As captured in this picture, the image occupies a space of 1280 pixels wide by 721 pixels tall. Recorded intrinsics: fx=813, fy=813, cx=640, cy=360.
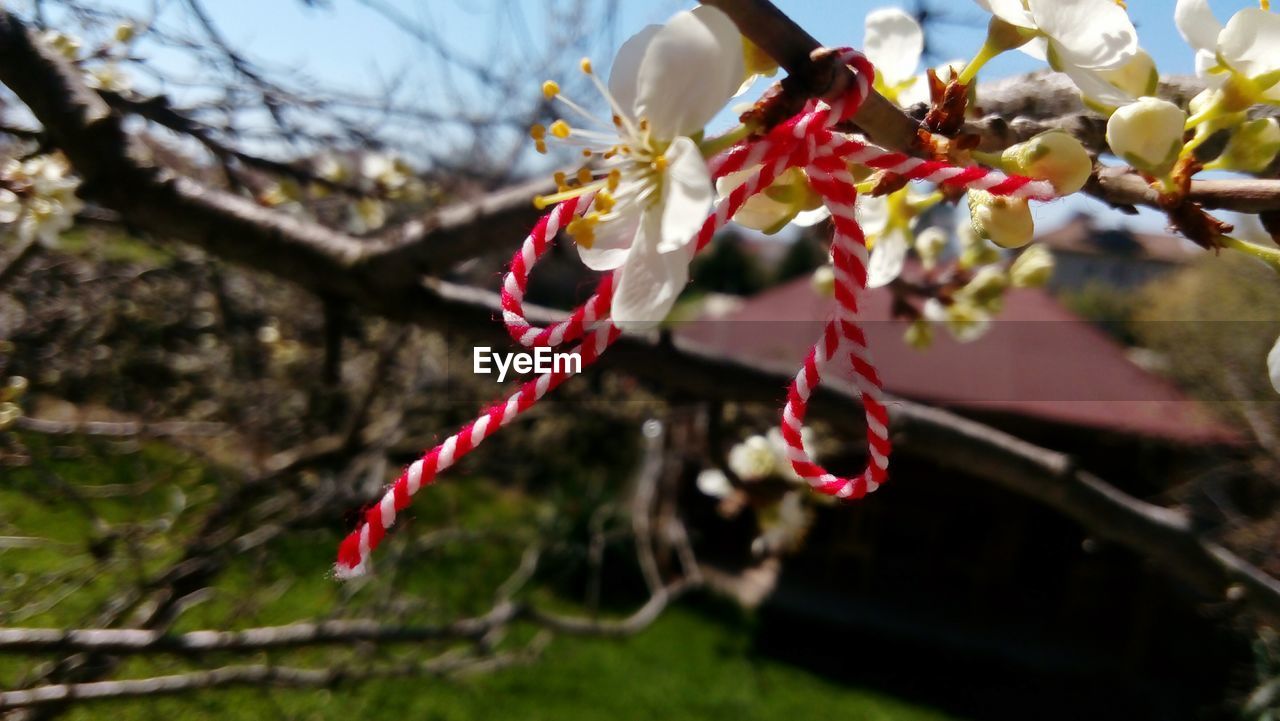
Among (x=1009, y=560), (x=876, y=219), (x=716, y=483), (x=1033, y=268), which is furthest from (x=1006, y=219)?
(x=1009, y=560)

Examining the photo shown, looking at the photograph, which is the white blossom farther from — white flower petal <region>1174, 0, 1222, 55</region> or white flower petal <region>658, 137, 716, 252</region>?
white flower petal <region>1174, 0, 1222, 55</region>

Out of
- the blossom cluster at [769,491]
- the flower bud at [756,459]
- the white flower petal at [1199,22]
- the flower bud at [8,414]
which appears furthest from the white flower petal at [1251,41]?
the flower bud at [8,414]

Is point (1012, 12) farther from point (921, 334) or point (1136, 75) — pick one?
point (921, 334)

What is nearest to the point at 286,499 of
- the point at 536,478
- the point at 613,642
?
the point at 613,642

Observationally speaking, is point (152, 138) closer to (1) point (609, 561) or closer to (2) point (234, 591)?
(2) point (234, 591)

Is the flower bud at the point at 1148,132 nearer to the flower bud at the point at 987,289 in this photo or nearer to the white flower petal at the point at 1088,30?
the white flower petal at the point at 1088,30

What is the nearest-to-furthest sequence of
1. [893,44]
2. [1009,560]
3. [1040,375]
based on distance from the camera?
[893,44] → [1040,375] → [1009,560]
